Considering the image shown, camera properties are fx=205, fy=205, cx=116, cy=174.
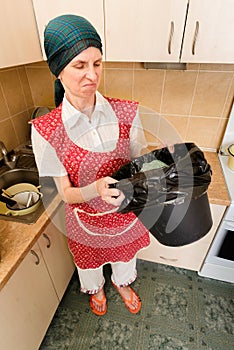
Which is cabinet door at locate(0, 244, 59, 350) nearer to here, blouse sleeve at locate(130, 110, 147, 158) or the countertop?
the countertop

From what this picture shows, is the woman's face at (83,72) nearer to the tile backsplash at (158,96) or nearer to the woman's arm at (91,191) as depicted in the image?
the woman's arm at (91,191)

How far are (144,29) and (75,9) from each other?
0.30 meters

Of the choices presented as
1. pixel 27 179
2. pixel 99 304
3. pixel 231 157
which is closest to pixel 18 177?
pixel 27 179

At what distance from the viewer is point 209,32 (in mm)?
797

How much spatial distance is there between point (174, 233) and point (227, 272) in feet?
3.14

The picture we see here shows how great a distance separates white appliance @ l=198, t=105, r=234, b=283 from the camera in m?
1.13

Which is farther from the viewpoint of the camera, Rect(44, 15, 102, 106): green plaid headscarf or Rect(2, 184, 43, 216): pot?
Rect(2, 184, 43, 216): pot

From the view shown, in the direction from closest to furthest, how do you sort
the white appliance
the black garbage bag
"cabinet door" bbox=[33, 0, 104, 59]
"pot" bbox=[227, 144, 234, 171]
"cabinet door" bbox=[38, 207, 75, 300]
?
the black garbage bag, "cabinet door" bbox=[33, 0, 104, 59], "cabinet door" bbox=[38, 207, 75, 300], the white appliance, "pot" bbox=[227, 144, 234, 171]

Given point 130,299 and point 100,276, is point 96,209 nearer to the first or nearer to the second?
point 100,276

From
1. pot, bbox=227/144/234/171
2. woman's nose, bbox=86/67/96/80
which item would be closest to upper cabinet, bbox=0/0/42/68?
woman's nose, bbox=86/67/96/80

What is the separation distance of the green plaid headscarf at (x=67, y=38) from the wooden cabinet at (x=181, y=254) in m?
1.09

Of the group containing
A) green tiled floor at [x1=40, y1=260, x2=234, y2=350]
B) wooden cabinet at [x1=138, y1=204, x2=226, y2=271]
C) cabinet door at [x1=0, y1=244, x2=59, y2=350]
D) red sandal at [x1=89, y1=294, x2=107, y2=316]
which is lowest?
green tiled floor at [x1=40, y1=260, x2=234, y2=350]

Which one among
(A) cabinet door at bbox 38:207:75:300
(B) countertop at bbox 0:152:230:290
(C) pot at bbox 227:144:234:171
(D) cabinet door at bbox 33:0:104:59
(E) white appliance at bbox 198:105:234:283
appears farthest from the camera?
(C) pot at bbox 227:144:234:171

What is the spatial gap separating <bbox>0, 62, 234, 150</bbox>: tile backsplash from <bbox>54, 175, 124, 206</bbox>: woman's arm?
70 centimetres
